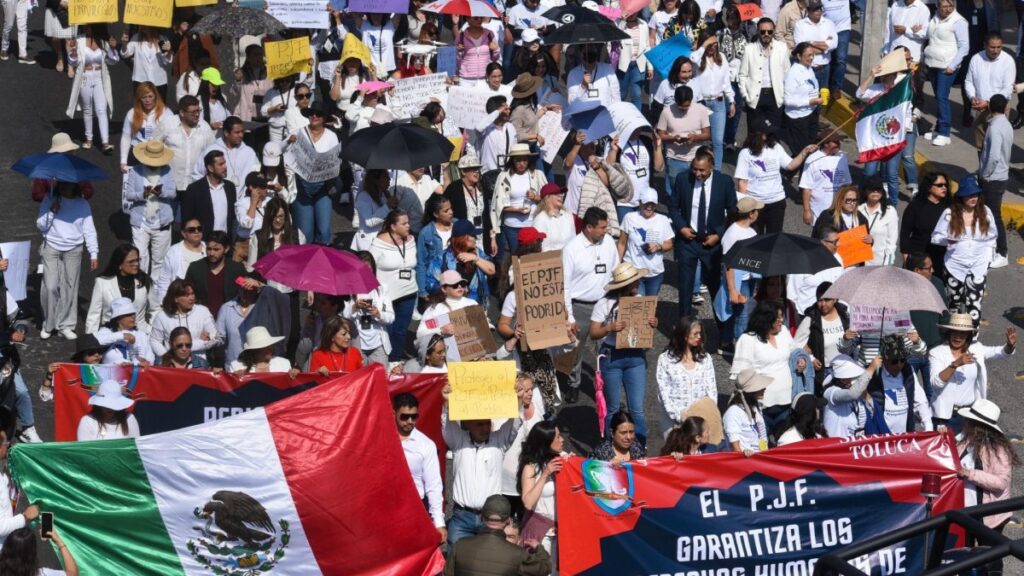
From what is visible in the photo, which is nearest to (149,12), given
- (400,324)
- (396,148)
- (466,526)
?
(396,148)

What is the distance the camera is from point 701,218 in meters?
16.3

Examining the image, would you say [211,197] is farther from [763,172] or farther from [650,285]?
[763,172]

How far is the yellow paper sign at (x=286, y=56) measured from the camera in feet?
60.7

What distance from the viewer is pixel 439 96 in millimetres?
18688

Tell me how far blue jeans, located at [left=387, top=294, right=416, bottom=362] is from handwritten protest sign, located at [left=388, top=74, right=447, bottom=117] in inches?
151

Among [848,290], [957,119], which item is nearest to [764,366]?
[848,290]

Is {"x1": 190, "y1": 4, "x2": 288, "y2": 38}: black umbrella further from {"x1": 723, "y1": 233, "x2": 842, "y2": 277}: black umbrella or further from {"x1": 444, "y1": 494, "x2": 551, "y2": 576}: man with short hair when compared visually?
{"x1": 444, "y1": 494, "x2": 551, "y2": 576}: man with short hair

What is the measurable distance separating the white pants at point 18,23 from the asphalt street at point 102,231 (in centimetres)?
23

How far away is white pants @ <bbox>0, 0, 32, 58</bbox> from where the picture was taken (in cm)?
2299

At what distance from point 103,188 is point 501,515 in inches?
411

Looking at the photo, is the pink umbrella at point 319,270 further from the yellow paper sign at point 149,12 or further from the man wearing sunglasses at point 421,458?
the yellow paper sign at point 149,12

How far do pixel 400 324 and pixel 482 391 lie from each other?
3.55m

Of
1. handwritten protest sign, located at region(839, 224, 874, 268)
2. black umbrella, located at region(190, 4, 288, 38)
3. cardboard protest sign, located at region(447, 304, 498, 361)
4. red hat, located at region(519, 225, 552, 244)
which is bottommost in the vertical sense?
cardboard protest sign, located at region(447, 304, 498, 361)

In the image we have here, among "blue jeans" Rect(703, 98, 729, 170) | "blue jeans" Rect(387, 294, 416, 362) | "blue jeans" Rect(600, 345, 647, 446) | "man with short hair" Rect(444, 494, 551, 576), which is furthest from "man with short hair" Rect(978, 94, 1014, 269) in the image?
"man with short hair" Rect(444, 494, 551, 576)
